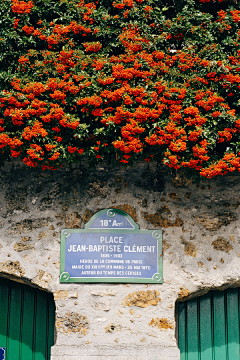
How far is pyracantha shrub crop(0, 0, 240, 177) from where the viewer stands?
11.8ft

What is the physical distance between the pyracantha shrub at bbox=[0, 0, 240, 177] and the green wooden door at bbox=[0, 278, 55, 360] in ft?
4.79

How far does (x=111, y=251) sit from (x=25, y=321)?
4.13ft

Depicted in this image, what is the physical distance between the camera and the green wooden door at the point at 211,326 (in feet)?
13.3

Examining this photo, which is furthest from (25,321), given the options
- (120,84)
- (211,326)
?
(120,84)

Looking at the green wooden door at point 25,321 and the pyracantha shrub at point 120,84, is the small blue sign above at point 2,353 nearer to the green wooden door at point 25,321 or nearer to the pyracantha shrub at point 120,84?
the green wooden door at point 25,321

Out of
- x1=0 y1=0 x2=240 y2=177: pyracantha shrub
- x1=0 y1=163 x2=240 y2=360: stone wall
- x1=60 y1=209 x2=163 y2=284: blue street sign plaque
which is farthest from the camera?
x1=60 y1=209 x2=163 y2=284: blue street sign plaque

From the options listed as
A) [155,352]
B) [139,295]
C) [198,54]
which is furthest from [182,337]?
[198,54]

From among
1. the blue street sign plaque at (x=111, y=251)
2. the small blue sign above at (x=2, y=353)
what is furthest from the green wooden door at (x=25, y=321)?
the blue street sign plaque at (x=111, y=251)

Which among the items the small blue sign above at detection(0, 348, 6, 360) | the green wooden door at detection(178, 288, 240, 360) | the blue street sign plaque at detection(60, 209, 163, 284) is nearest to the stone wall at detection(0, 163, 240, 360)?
the blue street sign plaque at detection(60, 209, 163, 284)

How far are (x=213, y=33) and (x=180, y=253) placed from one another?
90.5 inches

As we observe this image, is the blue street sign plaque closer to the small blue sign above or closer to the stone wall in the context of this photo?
the stone wall

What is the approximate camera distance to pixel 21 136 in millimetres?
3646

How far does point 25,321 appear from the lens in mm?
4121

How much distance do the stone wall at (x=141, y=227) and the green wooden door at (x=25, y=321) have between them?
1.23 feet
